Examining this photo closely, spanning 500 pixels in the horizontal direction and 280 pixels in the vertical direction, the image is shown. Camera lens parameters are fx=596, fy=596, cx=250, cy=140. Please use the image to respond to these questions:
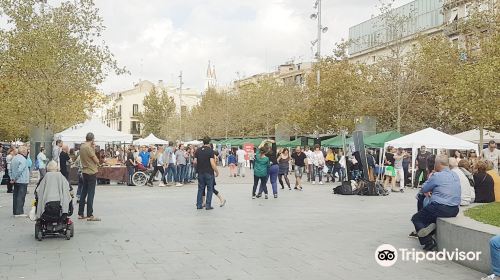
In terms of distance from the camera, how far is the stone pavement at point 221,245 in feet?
23.7

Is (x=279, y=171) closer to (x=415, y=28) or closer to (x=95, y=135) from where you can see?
(x=95, y=135)

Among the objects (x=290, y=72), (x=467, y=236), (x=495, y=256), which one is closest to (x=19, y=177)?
(x=467, y=236)

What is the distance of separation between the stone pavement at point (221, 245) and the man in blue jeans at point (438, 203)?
1.46 feet

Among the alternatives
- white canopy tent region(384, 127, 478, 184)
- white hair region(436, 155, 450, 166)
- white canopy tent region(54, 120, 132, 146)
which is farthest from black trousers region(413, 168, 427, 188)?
white hair region(436, 155, 450, 166)

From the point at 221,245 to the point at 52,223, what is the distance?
110 inches

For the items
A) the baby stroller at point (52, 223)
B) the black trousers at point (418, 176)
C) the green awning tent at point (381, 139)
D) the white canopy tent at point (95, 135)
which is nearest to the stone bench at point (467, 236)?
the baby stroller at point (52, 223)

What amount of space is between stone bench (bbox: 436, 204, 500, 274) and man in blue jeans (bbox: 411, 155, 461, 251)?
0.13 m

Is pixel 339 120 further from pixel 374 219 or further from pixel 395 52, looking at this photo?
pixel 374 219

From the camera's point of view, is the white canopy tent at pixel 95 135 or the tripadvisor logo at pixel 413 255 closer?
the tripadvisor logo at pixel 413 255

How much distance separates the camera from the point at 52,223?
9617mm

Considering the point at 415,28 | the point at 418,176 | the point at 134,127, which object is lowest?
the point at 418,176

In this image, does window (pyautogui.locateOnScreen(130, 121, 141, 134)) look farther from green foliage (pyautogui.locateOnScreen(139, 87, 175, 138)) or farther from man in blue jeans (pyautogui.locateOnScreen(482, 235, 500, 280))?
man in blue jeans (pyautogui.locateOnScreen(482, 235, 500, 280))

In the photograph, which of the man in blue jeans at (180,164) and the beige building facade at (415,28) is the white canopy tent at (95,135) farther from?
the beige building facade at (415,28)

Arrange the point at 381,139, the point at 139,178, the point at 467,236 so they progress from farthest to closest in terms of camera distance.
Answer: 1. the point at 381,139
2. the point at 139,178
3. the point at 467,236
